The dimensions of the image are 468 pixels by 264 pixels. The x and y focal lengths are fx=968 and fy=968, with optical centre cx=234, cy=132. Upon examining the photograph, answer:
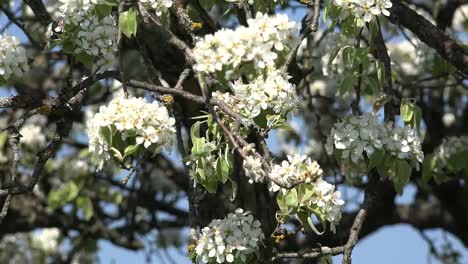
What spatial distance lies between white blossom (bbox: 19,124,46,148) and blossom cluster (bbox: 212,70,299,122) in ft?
10.6

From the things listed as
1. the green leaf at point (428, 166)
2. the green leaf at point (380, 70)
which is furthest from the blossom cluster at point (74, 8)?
the green leaf at point (428, 166)

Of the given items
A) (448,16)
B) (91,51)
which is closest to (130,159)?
(91,51)

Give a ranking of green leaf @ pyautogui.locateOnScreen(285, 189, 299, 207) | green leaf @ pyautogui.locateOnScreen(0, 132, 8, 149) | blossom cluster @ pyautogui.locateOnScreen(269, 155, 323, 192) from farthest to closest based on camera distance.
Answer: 1. green leaf @ pyautogui.locateOnScreen(0, 132, 8, 149)
2. green leaf @ pyautogui.locateOnScreen(285, 189, 299, 207)
3. blossom cluster @ pyautogui.locateOnScreen(269, 155, 323, 192)

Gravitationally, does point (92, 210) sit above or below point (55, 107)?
above

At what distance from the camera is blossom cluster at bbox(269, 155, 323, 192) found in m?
2.51

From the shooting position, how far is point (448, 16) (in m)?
5.04

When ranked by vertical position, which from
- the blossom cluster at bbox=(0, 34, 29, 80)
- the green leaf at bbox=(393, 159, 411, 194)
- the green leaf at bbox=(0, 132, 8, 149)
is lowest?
the green leaf at bbox=(393, 159, 411, 194)

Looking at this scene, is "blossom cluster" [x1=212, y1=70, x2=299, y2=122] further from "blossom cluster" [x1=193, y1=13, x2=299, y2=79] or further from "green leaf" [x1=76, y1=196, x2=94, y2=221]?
"green leaf" [x1=76, y1=196, x2=94, y2=221]

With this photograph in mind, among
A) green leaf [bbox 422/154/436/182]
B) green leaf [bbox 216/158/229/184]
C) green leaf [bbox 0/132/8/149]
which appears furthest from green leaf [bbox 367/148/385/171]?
green leaf [bbox 0/132/8/149]

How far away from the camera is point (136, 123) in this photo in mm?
2516

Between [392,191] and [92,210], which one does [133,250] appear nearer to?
[92,210]

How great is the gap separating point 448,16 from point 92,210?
2.24 meters

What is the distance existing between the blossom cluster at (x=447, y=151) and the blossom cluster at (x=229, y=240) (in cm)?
201

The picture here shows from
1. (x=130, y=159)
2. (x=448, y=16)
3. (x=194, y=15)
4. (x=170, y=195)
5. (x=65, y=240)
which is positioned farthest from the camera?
(x=65, y=240)
